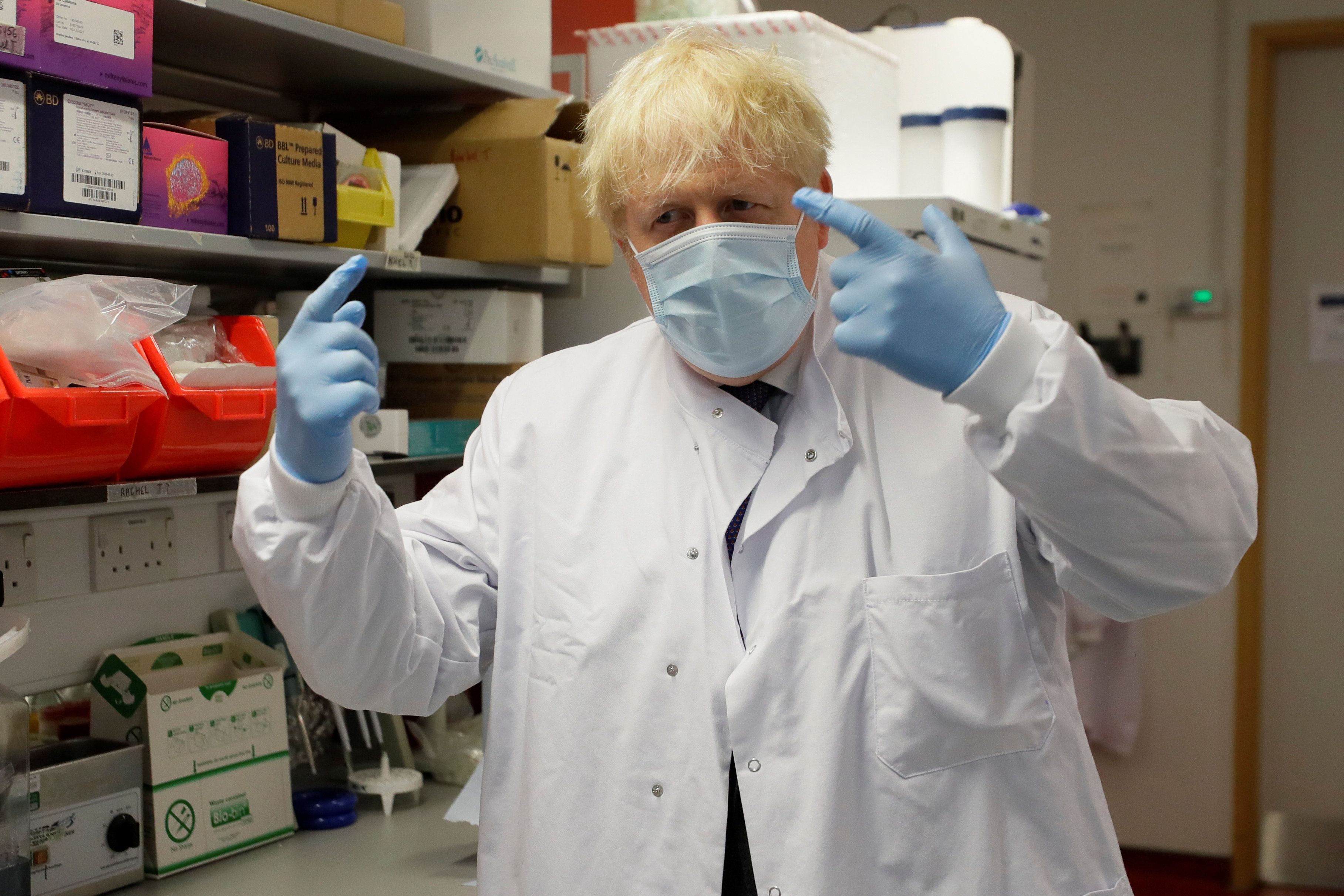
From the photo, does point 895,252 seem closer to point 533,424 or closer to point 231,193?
point 533,424

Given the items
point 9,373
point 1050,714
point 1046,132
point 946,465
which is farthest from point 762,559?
point 1046,132

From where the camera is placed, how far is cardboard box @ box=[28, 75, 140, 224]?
1.39 meters

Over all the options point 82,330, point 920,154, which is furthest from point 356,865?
point 920,154

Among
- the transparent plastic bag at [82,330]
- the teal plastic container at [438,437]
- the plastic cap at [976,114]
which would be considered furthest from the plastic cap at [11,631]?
the plastic cap at [976,114]

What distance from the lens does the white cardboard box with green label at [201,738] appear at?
5.79 ft

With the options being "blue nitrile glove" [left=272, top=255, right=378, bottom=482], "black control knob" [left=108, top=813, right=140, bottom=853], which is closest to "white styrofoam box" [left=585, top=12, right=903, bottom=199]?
"blue nitrile glove" [left=272, top=255, right=378, bottom=482]

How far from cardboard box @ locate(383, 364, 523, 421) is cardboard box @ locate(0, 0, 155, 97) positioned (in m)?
0.83

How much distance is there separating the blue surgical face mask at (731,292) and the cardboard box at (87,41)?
2.26ft

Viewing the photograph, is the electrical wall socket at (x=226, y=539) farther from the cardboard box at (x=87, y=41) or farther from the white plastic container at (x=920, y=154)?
Result: the white plastic container at (x=920, y=154)

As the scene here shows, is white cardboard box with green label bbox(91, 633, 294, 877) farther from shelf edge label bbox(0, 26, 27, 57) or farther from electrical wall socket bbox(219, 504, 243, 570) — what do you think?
shelf edge label bbox(0, 26, 27, 57)

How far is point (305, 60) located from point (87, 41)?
1.72 ft

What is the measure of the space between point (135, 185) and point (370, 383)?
55 cm

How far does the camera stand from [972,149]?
2.45 meters

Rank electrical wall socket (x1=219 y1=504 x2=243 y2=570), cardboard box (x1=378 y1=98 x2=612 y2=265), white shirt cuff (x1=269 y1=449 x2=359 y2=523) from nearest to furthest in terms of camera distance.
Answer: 1. white shirt cuff (x1=269 y1=449 x2=359 y2=523)
2. cardboard box (x1=378 y1=98 x2=612 y2=265)
3. electrical wall socket (x1=219 y1=504 x2=243 y2=570)
